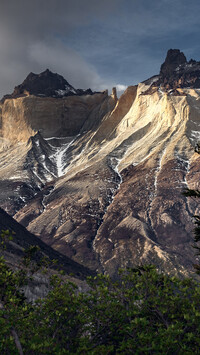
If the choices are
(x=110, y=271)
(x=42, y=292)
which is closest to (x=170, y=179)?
(x=110, y=271)

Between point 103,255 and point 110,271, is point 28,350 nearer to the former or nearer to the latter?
point 110,271

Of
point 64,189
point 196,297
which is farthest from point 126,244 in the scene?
point 196,297

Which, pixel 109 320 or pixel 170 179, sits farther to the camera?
pixel 170 179

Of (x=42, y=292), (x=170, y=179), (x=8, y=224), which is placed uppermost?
(x=42, y=292)

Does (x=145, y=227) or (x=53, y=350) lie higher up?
(x=53, y=350)

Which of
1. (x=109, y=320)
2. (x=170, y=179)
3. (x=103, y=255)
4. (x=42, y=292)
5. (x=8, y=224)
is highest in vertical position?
(x=109, y=320)

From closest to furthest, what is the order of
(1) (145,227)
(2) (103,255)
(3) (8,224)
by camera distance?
(3) (8,224) < (2) (103,255) < (1) (145,227)

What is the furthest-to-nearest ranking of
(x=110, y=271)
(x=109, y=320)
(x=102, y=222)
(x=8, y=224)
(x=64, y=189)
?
1. (x=64, y=189)
2. (x=102, y=222)
3. (x=110, y=271)
4. (x=8, y=224)
5. (x=109, y=320)

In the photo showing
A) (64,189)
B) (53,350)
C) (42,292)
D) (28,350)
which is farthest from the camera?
(64,189)

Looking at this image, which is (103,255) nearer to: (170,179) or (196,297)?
(170,179)
